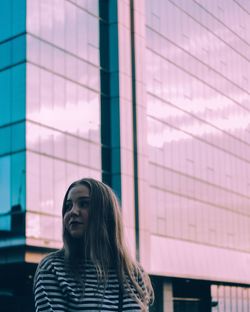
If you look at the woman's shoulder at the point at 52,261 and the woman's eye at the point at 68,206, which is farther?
the woman's eye at the point at 68,206

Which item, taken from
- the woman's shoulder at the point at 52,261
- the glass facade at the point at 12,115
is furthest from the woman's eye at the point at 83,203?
the glass facade at the point at 12,115

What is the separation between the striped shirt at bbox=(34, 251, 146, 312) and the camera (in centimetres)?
288

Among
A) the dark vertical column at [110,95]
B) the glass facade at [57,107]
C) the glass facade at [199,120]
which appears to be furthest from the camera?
the glass facade at [199,120]

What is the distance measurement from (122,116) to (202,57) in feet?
28.5

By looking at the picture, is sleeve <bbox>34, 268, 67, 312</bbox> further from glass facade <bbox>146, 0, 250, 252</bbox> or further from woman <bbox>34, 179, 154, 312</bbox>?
glass facade <bbox>146, 0, 250, 252</bbox>

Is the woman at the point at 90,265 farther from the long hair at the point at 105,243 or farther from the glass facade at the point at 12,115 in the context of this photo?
the glass facade at the point at 12,115

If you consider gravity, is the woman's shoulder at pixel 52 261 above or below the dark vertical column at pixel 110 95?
below

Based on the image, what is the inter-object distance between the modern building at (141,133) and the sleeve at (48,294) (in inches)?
852

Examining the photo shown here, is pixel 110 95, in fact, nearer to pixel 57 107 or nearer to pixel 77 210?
pixel 57 107

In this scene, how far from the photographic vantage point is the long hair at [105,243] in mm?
2973

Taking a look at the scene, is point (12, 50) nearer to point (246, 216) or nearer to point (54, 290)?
point (246, 216)

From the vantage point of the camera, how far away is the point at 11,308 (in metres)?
27.4

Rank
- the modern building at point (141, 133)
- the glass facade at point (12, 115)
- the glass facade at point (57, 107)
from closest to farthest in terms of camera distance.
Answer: the glass facade at point (12, 115) < the glass facade at point (57, 107) < the modern building at point (141, 133)

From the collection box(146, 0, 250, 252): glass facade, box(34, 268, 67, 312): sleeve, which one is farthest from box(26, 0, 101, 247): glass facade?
box(34, 268, 67, 312): sleeve
